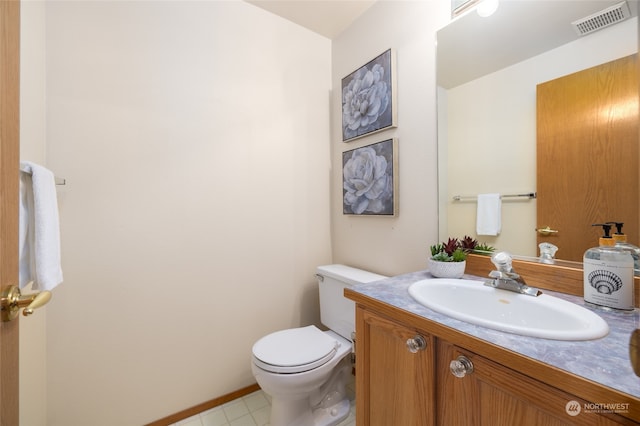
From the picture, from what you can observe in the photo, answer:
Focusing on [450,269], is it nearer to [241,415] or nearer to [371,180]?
[371,180]

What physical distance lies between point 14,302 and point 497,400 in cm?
101

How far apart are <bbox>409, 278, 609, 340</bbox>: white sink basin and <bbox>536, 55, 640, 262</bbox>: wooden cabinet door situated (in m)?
0.25

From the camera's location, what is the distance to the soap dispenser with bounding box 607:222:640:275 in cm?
77

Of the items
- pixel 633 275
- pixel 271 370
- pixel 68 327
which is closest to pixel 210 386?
pixel 271 370

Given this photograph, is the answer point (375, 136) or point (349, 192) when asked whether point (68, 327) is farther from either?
point (375, 136)

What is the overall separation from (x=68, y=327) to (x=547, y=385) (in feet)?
5.72

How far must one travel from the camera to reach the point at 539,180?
97cm

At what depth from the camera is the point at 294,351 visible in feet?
4.23

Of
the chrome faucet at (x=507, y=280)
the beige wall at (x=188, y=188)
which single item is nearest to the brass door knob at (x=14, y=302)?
the beige wall at (x=188, y=188)

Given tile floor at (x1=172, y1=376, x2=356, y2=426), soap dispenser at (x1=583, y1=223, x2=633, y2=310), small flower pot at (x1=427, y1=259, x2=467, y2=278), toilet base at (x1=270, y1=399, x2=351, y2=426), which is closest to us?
soap dispenser at (x1=583, y1=223, x2=633, y2=310)

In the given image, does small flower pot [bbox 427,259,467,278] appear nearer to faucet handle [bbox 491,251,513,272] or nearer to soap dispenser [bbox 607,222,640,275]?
faucet handle [bbox 491,251,513,272]

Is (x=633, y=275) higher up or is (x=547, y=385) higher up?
(x=633, y=275)

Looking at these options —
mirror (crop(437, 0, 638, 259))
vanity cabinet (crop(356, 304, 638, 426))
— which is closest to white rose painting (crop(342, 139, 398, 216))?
mirror (crop(437, 0, 638, 259))

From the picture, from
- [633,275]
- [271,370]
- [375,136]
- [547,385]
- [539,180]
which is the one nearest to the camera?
[547,385]
